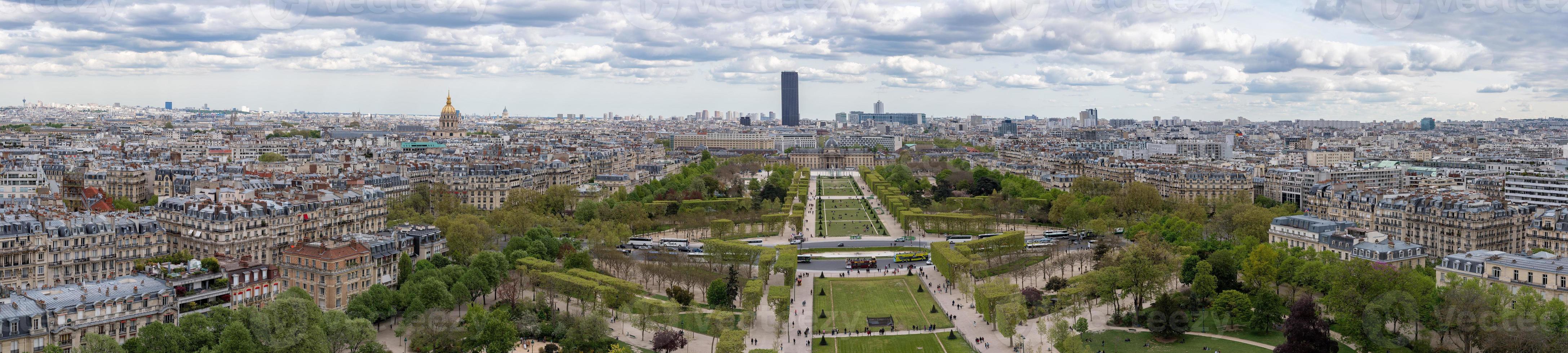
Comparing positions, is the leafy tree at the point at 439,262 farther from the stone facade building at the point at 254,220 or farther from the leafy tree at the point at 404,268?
the stone facade building at the point at 254,220

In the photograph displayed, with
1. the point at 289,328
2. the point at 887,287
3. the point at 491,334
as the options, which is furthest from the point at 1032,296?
the point at 289,328

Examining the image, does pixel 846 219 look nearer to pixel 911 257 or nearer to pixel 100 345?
pixel 911 257

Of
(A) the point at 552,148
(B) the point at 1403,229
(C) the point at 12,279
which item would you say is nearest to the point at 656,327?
(C) the point at 12,279

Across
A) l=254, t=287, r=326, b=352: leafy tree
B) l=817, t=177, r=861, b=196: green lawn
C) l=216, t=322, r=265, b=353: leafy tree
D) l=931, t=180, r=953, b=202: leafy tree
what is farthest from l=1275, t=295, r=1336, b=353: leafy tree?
l=817, t=177, r=861, b=196: green lawn

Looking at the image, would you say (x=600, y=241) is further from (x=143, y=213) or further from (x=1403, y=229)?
(x=1403, y=229)

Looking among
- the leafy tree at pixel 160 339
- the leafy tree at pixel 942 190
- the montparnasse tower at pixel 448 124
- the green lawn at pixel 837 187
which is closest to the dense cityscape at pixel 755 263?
the leafy tree at pixel 160 339
